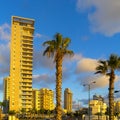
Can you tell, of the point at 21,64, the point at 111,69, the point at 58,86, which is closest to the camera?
the point at 58,86

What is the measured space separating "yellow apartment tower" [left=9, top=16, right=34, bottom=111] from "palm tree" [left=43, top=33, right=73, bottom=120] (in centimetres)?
14773

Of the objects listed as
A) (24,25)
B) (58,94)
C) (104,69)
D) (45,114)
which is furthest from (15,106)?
(58,94)

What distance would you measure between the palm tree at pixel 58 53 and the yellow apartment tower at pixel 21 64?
147726mm

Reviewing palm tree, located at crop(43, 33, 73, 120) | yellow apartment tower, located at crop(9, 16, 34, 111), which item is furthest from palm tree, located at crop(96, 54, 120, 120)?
yellow apartment tower, located at crop(9, 16, 34, 111)

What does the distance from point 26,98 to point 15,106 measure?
6938 millimetres

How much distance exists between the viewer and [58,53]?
3516 cm

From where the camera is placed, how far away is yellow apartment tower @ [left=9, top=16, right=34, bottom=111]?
596 feet

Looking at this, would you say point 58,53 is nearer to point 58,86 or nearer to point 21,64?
point 58,86

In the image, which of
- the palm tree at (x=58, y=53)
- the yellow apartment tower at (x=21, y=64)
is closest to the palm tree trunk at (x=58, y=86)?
the palm tree at (x=58, y=53)

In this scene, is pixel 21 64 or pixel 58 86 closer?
pixel 58 86

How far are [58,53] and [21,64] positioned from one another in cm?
15382

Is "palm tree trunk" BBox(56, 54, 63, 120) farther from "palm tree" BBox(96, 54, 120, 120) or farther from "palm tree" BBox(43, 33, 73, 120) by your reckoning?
"palm tree" BBox(96, 54, 120, 120)

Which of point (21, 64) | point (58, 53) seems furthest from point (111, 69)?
point (21, 64)

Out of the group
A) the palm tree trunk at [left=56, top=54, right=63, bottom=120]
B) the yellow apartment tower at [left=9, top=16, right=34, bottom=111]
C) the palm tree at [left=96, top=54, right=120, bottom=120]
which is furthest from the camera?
the yellow apartment tower at [left=9, top=16, right=34, bottom=111]
